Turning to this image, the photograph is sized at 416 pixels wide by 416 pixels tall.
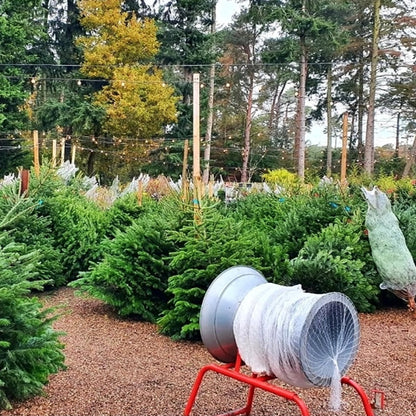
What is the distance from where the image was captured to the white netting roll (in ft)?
7.79

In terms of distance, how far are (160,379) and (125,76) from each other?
22390mm

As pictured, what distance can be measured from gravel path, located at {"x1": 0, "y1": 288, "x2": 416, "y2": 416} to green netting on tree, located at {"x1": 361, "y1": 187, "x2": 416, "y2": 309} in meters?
0.52

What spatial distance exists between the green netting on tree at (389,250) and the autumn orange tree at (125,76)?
19.0m

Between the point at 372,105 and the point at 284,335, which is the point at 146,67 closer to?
the point at 372,105

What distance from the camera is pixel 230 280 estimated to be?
116 inches

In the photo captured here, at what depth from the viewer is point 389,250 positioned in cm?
569

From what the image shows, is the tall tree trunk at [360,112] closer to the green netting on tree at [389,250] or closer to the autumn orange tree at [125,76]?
the autumn orange tree at [125,76]

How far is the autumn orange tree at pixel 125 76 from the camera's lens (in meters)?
24.2

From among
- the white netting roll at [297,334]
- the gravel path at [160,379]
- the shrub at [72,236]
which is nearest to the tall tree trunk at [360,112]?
the shrub at [72,236]

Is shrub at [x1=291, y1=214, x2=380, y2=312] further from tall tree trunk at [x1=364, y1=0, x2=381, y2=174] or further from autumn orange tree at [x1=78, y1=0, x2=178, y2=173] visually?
autumn orange tree at [x1=78, y1=0, x2=178, y2=173]

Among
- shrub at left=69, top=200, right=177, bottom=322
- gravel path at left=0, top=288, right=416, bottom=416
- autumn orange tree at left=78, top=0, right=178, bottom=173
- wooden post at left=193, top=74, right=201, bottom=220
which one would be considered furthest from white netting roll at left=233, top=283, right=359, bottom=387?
autumn orange tree at left=78, top=0, right=178, bottom=173

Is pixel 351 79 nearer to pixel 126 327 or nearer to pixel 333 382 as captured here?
pixel 126 327

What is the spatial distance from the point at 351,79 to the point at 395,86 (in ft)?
15.9

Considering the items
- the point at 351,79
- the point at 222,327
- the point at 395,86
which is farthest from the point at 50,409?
the point at 351,79
